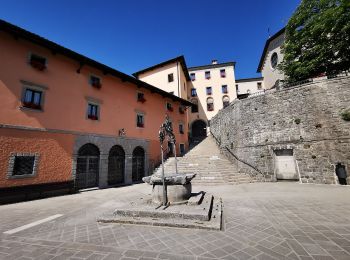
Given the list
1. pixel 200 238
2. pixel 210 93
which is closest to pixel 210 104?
pixel 210 93

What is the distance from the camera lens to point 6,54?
1029 centimetres

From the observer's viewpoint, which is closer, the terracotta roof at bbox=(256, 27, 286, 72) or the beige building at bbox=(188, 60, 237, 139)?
the terracotta roof at bbox=(256, 27, 286, 72)

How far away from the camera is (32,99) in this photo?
11148 mm

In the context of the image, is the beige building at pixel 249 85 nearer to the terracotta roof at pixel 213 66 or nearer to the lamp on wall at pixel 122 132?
the terracotta roof at pixel 213 66

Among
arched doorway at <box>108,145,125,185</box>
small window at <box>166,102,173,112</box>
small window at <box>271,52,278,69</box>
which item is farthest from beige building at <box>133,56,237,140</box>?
arched doorway at <box>108,145,125,185</box>

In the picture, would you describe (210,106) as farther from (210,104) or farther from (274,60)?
(274,60)

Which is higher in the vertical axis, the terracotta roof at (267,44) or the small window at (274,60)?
the terracotta roof at (267,44)

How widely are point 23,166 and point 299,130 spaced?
1894 cm

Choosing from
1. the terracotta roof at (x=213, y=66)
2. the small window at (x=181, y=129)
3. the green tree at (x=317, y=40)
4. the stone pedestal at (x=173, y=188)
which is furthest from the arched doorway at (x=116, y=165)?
the terracotta roof at (x=213, y=66)

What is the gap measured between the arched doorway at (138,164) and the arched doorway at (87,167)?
3.78 meters

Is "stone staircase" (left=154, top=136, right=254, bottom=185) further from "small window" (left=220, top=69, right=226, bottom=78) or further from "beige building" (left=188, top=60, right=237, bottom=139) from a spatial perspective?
"small window" (left=220, top=69, right=226, bottom=78)

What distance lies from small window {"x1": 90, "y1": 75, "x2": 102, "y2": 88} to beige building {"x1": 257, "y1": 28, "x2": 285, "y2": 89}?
2156 centimetres

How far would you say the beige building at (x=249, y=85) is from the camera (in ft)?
122

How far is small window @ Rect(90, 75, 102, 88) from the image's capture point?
14.6 metres
